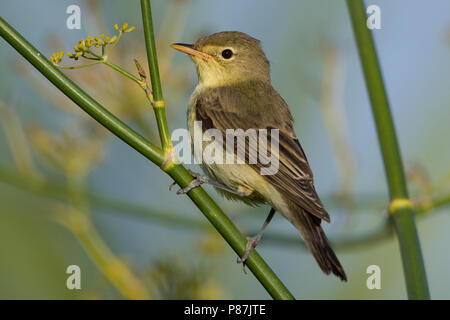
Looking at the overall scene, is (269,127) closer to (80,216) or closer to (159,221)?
(159,221)

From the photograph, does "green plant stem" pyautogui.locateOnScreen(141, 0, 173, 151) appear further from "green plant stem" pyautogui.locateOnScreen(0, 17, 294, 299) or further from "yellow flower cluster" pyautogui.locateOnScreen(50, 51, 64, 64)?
"yellow flower cluster" pyautogui.locateOnScreen(50, 51, 64, 64)

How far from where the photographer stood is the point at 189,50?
395cm

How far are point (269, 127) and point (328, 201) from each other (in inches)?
20.2

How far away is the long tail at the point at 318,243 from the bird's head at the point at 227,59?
3.84ft

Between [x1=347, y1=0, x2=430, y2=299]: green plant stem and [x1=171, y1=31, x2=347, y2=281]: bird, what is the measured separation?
47 centimetres

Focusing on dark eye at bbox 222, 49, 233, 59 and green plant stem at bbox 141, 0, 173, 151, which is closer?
green plant stem at bbox 141, 0, 173, 151

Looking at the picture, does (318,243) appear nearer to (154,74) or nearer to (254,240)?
(254,240)

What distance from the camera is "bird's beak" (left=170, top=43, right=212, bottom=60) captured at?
373cm

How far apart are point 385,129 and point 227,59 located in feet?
5.52

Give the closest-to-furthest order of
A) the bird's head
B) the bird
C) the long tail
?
the long tail
the bird
the bird's head

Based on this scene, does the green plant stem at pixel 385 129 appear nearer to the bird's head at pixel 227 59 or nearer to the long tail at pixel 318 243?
the long tail at pixel 318 243

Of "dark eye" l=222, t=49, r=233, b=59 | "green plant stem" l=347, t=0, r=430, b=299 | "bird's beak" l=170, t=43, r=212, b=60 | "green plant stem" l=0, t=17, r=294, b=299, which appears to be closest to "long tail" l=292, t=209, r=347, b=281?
"green plant stem" l=347, t=0, r=430, b=299

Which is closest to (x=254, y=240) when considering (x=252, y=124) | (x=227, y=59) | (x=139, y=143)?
(x=252, y=124)

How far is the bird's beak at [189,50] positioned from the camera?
3.73 metres
